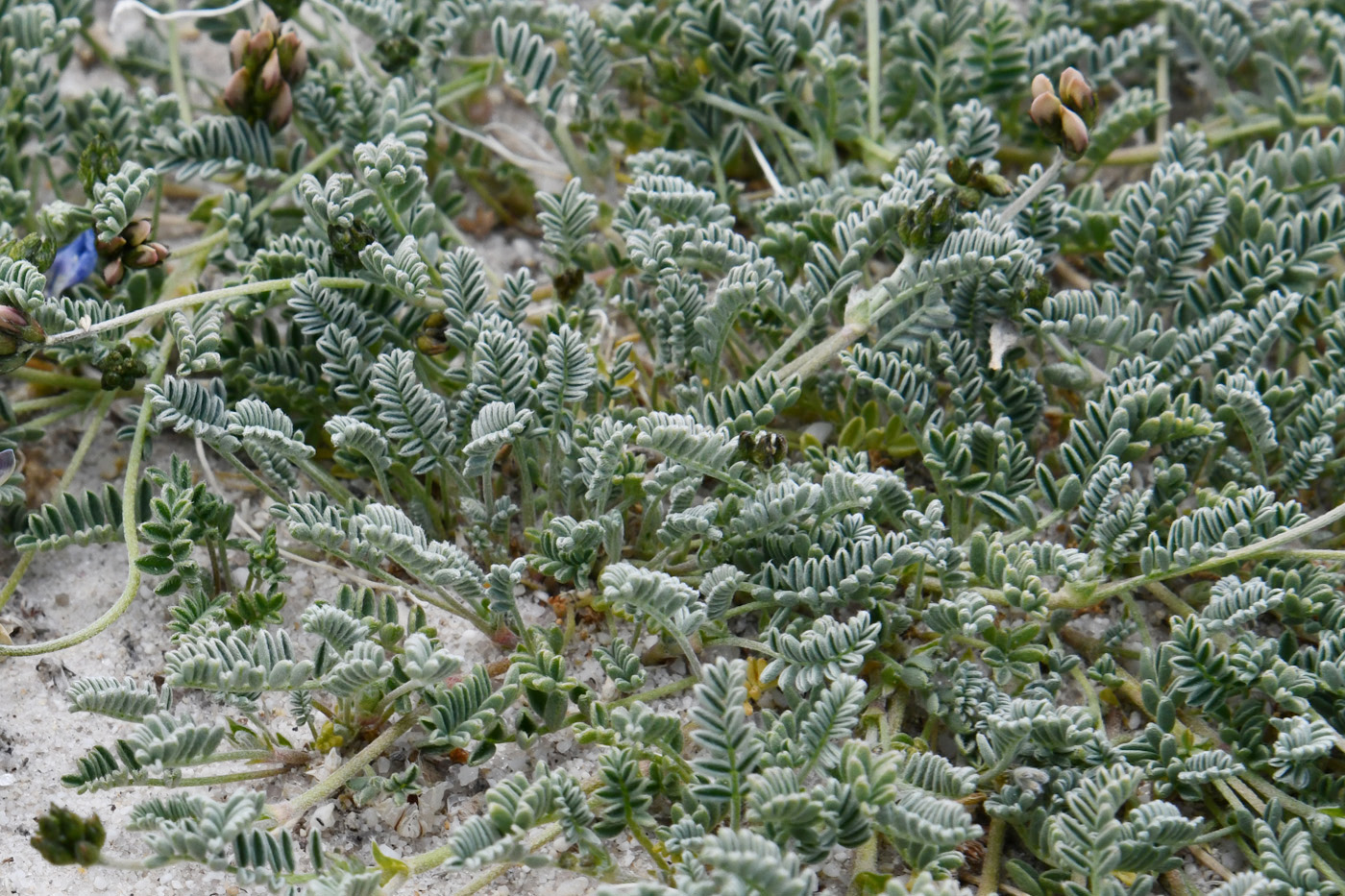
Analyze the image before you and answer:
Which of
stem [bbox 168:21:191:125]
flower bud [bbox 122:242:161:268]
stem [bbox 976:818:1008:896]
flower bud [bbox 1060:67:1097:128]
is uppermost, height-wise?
flower bud [bbox 1060:67:1097:128]

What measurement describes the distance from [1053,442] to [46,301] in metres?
1.85

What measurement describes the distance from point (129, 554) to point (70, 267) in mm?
575

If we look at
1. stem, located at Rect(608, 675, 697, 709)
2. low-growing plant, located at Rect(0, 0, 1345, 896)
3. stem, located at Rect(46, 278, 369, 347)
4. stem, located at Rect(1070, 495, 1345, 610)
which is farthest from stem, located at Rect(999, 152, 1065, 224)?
stem, located at Rect(46, 278, 369, 347)

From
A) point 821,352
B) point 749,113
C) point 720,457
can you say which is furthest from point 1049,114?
point 720,457

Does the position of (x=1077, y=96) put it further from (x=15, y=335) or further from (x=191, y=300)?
(x=15, y=335)

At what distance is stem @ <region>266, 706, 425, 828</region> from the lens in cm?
179

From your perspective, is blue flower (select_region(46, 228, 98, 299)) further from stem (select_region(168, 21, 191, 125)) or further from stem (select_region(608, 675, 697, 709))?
stem (select_region(608, 675, 697, 709))

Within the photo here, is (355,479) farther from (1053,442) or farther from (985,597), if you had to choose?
(1053,442)

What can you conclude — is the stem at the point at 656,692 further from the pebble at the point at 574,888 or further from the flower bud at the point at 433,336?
the flower bud at the point at 433,336

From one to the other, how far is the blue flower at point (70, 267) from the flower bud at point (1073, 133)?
171 centimetres

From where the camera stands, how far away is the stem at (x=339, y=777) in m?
1.79

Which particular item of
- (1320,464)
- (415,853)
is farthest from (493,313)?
(1320,464)

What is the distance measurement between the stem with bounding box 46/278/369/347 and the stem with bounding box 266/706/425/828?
2.43 ft

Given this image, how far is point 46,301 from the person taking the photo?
2.02 meters
